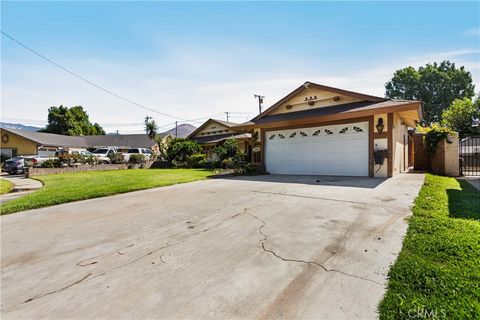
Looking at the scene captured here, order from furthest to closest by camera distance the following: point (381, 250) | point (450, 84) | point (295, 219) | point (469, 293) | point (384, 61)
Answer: point (450, 84)
point (384, 61)
point (295, 219)
point (381, 250)
point (469, 293)

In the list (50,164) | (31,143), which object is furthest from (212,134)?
(31,143)

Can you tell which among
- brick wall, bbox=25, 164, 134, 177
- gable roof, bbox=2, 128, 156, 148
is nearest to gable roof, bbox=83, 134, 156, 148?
gable roof, bbox=2, 128, 156, 148

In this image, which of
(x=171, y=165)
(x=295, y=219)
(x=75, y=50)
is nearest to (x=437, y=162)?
(x=295, y=219)

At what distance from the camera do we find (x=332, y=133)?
12086 mm

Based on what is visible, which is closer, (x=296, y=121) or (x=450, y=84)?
(x=296, y=121)

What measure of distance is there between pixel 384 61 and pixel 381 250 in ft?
39.7

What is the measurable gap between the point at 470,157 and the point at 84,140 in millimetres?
45545

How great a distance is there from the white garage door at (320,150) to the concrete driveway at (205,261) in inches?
243

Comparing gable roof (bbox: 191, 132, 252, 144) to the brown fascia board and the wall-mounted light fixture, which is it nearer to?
the brown fascia board

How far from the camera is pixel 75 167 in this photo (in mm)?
18578

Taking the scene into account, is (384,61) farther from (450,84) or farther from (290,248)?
(450,84)

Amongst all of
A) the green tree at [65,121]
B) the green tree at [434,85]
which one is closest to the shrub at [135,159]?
the green tree at [65,121]

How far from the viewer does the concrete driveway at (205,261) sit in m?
2.13

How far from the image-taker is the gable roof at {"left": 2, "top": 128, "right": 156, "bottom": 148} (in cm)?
3005
